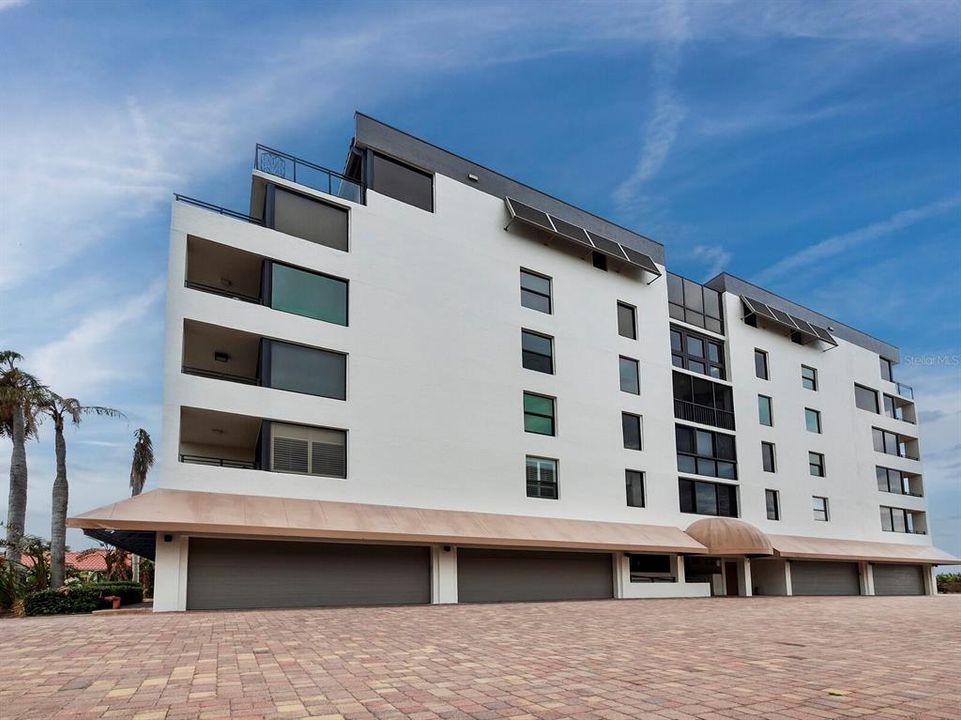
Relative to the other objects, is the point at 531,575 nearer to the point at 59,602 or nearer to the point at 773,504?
the point at 59,602

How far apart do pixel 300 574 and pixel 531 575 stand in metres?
8.51

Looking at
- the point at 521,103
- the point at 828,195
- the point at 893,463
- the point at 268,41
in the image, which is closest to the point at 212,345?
the point at 268,41

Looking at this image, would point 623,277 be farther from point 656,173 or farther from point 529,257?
point 656,173

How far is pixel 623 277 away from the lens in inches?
1212

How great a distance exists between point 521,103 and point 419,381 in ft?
31.2

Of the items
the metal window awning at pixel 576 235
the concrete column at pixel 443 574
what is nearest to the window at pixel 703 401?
the metal window awning at pixel 576 235

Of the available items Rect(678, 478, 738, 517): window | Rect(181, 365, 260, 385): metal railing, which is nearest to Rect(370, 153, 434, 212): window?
Rect(181, 365, 260, 385): metal railing

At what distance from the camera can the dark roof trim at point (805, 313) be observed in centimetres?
3634

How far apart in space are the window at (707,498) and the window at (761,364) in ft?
21.8

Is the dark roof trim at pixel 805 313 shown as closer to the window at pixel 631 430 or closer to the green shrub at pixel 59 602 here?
the window at pixel 631 430

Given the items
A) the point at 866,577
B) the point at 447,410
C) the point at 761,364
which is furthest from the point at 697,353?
the point at 866,577

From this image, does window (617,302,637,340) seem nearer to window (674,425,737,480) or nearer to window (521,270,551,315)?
window (521,270,551,315)

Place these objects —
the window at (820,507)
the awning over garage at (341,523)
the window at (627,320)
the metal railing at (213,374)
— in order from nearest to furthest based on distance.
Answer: the awning over garage at (341,523) → the metal railing at (213,374) → the window at (627,320) → the window at (820,507)

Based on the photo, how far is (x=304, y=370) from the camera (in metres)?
21.2
